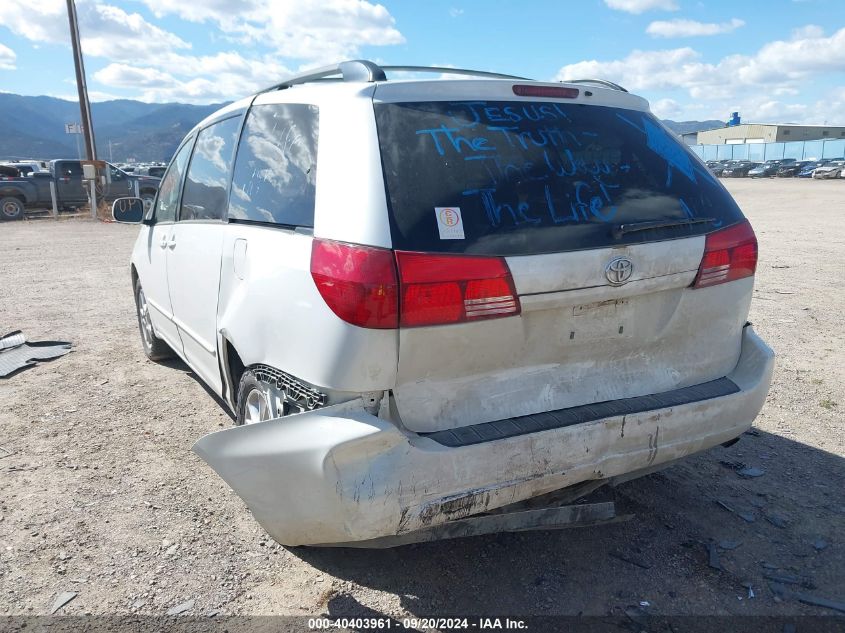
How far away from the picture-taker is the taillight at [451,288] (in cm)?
221

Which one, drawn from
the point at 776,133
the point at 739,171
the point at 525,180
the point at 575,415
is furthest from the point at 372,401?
the point at 776,133

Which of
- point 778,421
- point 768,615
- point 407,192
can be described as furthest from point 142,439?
point 778,421

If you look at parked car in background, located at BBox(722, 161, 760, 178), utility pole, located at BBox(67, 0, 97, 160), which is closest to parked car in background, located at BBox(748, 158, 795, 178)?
parked car in background, located at BBox(722, 161, 760, 178)

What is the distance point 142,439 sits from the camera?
4.11m

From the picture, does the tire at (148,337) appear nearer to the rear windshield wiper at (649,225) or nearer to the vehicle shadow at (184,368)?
the vehicle shadow at (184,368)

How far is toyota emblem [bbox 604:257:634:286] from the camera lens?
2475 mm

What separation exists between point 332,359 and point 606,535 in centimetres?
167

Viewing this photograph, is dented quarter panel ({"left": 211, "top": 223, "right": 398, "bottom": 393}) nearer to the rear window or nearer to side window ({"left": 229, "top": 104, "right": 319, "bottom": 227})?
side window ({"left": 229, "top": 104, "right": 319, "bottom": 227})

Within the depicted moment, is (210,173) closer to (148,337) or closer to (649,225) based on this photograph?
(148,337)

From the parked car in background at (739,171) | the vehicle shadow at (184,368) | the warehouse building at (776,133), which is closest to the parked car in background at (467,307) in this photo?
the vehicle shadow at (184,368)

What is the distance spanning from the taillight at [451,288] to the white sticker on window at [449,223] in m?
0.08

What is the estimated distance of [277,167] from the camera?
2.92 metres

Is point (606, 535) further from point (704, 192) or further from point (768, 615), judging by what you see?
point (704, 192)

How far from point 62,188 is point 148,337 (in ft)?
74.3
